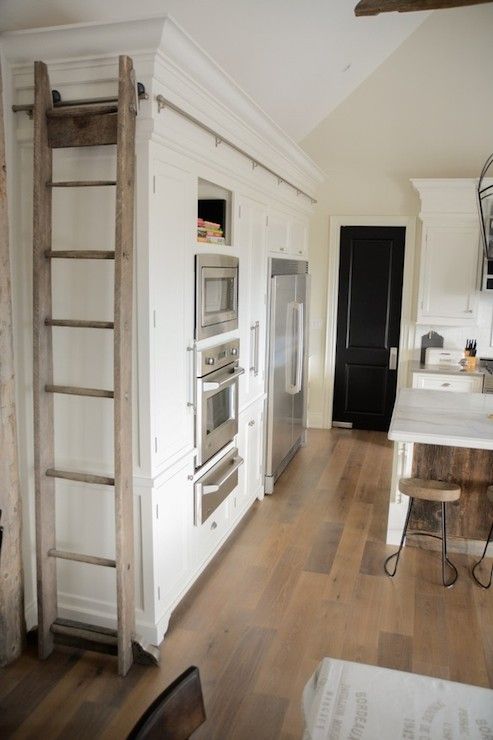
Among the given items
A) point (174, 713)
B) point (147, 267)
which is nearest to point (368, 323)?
point (147, 267)

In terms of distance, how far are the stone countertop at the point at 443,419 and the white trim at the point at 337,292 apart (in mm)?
1879

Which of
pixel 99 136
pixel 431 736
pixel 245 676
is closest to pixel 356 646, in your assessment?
pixel 245 676

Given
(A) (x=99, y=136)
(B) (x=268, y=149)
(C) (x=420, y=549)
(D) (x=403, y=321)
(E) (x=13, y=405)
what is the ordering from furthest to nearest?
1. (D) (x=403, y=321)
2. (B) (x=268, y=149)
3. (C) (x=420, y=549)
4. (E) (x=13, y=405)
5. (A) (x=99, y=136)

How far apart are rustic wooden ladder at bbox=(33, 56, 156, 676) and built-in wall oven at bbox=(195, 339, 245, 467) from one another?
0.67m

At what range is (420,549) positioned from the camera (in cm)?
365

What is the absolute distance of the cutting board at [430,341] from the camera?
5.83 meters

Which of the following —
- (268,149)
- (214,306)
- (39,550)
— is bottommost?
(39,550)

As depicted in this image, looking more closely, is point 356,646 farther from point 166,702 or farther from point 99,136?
point 99,136

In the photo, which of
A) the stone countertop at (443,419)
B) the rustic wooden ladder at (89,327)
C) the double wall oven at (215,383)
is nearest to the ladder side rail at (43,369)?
the rustic wooden ladder at (89,327)

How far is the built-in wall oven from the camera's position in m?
3.01

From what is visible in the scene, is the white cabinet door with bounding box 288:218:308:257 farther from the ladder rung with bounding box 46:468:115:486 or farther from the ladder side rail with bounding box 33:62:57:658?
the ladder rung with bounding box 46:468:115:486

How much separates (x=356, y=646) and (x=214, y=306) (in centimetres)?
176

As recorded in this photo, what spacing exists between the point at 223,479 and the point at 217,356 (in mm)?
688

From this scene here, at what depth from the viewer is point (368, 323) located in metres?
6.11
